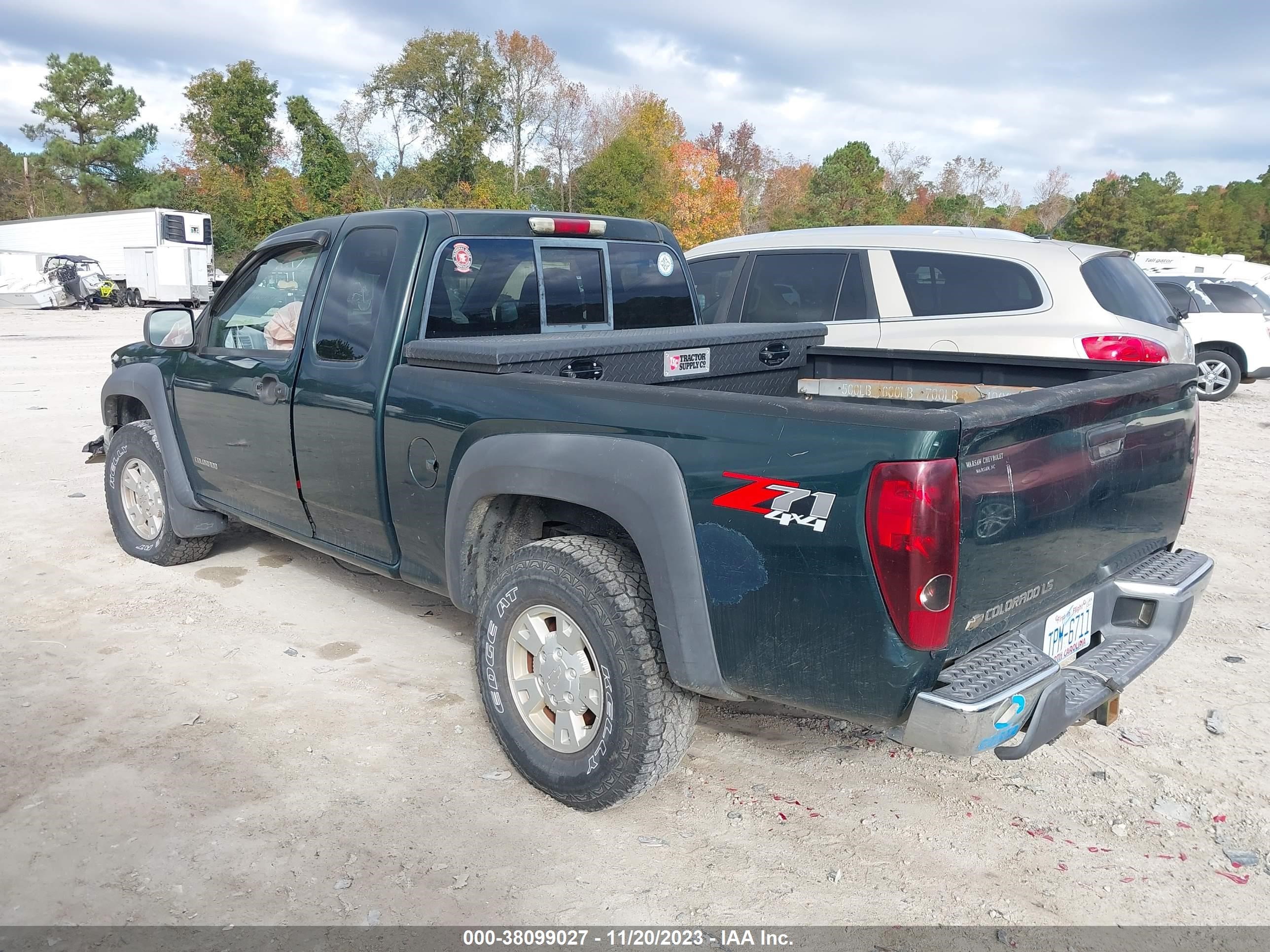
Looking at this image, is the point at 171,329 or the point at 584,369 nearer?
the point at 584,369

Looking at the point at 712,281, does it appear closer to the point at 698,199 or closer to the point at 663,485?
the point at 663,485

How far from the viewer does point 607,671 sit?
2.94m

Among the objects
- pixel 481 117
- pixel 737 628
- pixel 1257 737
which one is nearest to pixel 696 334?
pixel 737 628

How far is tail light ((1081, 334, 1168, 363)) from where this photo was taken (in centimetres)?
653

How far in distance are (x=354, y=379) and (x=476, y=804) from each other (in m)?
1.69

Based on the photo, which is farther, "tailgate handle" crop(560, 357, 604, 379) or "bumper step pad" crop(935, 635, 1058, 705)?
"tailgate handle" crop(560, 357, 604, 379)

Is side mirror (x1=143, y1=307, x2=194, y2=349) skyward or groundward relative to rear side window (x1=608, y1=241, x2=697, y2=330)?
groundward

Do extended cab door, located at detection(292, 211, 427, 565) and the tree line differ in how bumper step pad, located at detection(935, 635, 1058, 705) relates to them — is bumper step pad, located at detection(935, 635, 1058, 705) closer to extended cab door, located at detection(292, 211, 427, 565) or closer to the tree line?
extended cab door, located at detection(292, 211, 427, 565)

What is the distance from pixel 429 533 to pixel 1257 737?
10.7ft

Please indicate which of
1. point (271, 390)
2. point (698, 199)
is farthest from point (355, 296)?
point (698, 199)

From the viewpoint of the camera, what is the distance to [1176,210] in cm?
5103

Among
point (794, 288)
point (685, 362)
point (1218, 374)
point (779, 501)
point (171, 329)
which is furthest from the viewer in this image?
point (1218, 374)

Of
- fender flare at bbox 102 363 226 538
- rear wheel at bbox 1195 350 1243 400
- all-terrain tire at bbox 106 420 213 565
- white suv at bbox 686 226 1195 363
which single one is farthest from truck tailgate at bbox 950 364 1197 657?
rear wheel at bbox 1195 350 1243 400

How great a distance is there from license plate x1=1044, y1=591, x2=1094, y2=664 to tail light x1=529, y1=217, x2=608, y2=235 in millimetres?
2581
